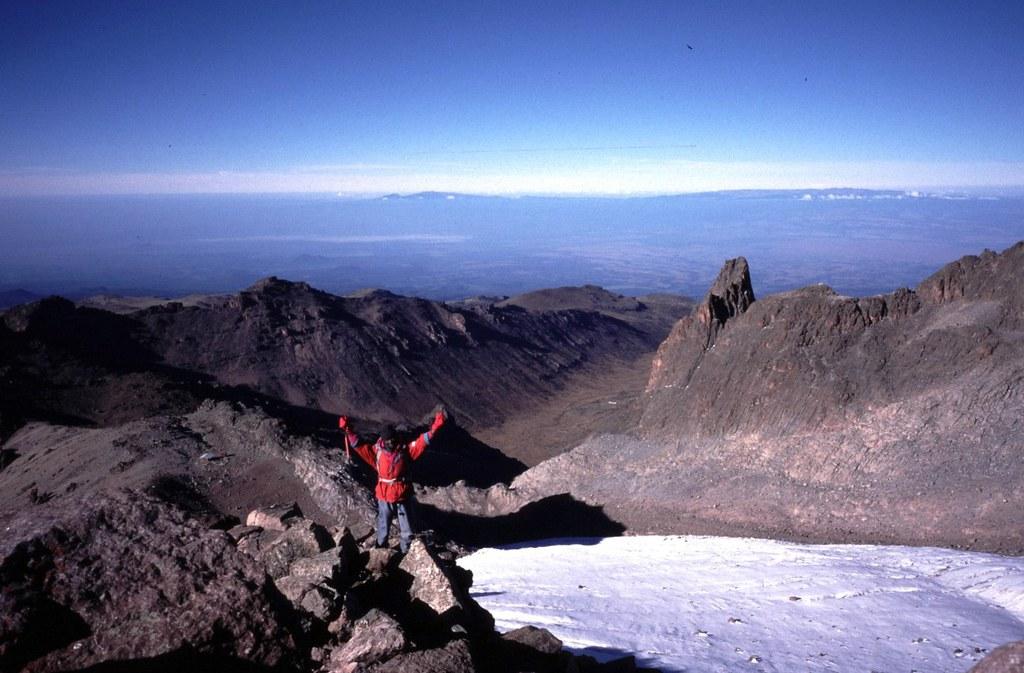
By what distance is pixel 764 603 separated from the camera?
12.2m

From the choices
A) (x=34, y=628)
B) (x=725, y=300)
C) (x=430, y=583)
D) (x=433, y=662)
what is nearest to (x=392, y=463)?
(x=430, y=583)

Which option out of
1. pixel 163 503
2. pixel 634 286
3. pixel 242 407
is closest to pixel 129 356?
pixel 242 407

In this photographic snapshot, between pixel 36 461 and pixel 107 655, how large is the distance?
2311 centimetres

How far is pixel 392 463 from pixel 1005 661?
716 cm

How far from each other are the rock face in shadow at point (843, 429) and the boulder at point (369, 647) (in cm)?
1444

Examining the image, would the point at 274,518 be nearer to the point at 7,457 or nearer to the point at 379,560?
the point at 379,560

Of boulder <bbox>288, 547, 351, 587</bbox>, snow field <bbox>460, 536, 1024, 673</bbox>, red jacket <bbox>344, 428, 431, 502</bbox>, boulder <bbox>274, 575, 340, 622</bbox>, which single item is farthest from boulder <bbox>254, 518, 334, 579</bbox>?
snow field <bbox>460, 536, 1024, 673</bbox>

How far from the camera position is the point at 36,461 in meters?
22.2

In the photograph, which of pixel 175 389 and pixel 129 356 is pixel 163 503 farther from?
pixel 129 356

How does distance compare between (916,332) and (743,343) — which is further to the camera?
(743,343)

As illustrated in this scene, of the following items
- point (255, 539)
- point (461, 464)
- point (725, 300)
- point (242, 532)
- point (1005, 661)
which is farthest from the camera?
point (461, 464)

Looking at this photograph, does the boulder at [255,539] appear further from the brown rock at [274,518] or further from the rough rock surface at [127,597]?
the rough rock surface at [127,597]

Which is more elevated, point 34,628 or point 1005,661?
point 34,628

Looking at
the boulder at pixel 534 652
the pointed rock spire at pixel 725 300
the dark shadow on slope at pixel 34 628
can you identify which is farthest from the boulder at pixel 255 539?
the pointed rock spire at pixel 725 300
